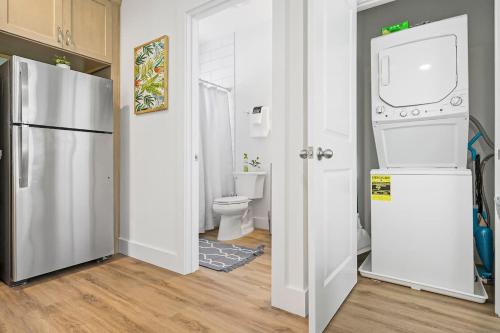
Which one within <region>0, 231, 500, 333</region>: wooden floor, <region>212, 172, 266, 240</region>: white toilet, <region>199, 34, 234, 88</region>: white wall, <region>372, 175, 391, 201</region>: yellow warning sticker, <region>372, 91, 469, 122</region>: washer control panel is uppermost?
<region>199, 34, 234, 88</region>: white wall

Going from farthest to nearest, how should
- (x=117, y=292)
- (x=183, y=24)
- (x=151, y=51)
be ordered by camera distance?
(x=151, y=51) → (x=183, y=24) → (x=117, y=292)

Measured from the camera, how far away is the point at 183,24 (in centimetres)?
216

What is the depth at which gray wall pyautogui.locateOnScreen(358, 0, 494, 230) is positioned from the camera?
6.83ft

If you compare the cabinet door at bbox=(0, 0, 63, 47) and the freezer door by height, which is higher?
the cabinet door at bbox=(0, 0, 63, 47)

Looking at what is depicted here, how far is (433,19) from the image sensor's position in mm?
2275

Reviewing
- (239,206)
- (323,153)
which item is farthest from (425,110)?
(239,206)

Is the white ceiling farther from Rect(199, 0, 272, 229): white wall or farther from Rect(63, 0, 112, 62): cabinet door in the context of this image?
Rect(63, 0, 112, 62): cabinet door

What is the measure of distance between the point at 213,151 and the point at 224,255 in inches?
57.6

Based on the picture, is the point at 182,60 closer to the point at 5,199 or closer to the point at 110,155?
the point at 110,155

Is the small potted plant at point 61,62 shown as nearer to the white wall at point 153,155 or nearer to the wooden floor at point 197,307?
the white wall at point 153,155

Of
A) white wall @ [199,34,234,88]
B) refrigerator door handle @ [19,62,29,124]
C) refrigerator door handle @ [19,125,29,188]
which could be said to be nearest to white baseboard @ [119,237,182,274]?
refrigerator door handle @ [19,125,29,188]

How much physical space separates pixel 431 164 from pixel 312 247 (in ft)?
4.21

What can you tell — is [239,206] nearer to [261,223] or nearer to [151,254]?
[261,223]

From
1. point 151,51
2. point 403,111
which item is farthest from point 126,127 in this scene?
point 403,111
